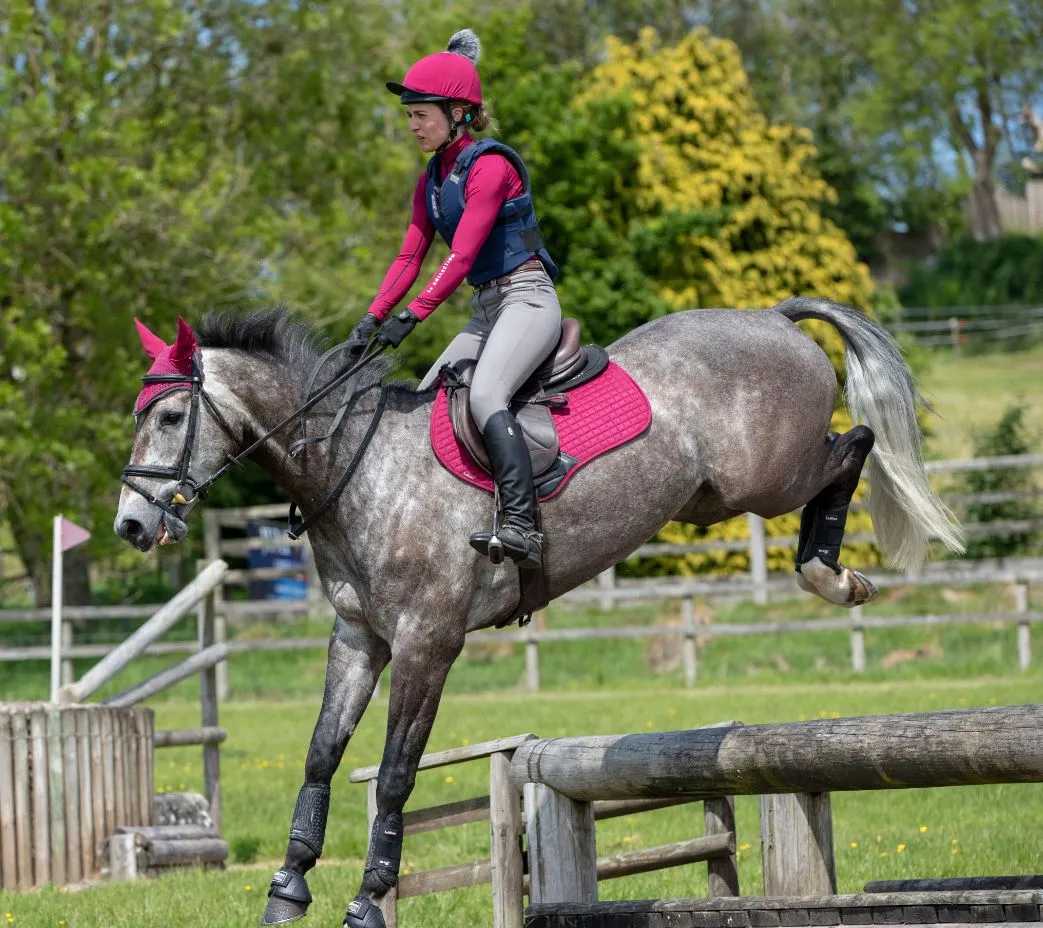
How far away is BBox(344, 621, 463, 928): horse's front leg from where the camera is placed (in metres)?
5.13

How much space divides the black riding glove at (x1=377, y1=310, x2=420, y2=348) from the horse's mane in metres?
0.30

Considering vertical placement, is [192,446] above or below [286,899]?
above

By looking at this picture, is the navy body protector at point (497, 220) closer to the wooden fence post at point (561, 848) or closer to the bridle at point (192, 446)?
the bridle at point (192, 446)

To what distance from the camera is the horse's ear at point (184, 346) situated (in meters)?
5.20

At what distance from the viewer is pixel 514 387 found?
17.4ft

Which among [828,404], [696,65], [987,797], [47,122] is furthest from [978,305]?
[828,404]

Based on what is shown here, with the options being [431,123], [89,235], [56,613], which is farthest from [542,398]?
[89,235]

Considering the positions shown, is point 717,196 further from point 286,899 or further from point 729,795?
point 286,899

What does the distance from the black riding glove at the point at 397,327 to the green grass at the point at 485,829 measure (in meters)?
2.83

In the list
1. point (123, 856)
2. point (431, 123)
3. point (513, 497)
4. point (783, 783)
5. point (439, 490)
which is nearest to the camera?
point (783, 783)

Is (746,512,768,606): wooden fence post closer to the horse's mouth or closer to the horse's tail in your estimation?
the horse's tail

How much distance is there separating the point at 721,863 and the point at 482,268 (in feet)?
9.65

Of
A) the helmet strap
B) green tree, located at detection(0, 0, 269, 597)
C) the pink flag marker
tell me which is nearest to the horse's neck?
the helmet strap

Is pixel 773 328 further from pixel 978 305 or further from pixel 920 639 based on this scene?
pixel 978 305
